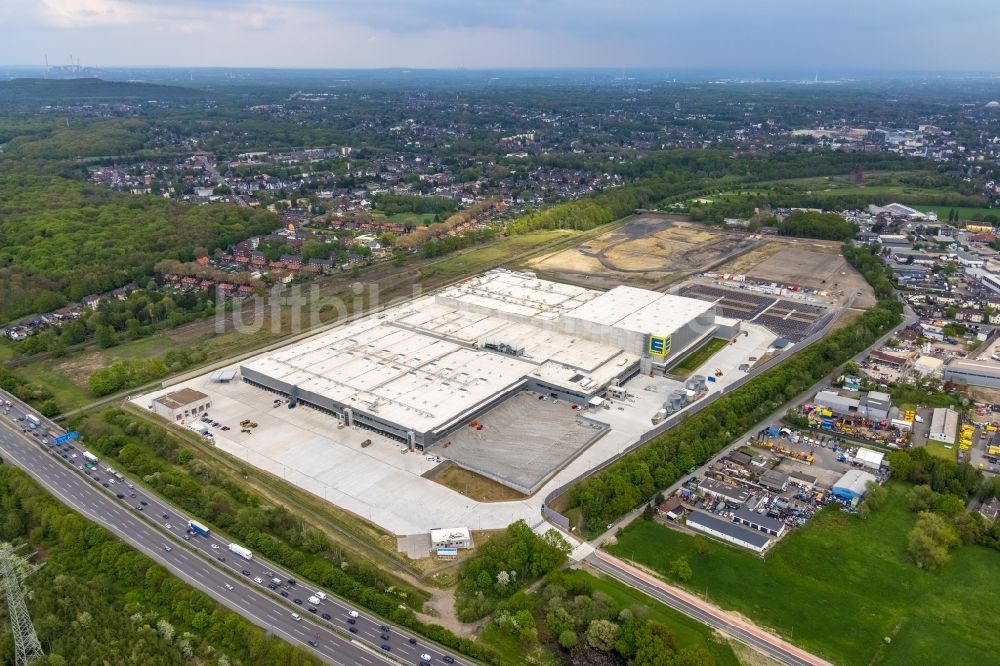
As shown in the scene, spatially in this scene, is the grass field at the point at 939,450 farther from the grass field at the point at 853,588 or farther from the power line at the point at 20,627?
the power line at the point at 20,627

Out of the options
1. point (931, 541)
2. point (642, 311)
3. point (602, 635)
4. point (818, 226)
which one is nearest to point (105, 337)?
point (642, 311)

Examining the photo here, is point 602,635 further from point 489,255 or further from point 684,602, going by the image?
point 489,255

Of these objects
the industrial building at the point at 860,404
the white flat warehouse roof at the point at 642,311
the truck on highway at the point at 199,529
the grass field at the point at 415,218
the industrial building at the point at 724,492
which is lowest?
the industrial building at the point at 724,492

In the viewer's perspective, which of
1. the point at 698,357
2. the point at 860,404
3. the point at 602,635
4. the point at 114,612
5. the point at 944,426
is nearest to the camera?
the point at 602,635

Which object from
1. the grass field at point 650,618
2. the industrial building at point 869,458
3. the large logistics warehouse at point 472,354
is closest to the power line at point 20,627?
the grass field at point 650,618

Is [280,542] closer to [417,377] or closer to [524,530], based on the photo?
[524,530]

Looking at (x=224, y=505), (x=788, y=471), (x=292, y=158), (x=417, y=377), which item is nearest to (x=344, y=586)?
(x=224, y=505)
